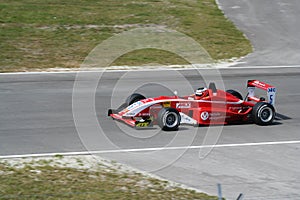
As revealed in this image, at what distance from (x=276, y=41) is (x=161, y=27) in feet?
15.9

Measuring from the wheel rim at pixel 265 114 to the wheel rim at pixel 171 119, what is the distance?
7.26ft

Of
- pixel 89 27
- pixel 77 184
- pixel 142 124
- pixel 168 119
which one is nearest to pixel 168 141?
pixel 168 119

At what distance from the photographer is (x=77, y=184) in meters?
12.0

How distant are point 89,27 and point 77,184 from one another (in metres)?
17.4

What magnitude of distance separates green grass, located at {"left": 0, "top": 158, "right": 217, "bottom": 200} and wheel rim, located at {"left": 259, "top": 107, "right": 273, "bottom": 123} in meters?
4.87

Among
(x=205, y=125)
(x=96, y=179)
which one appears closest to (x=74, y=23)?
(x=205, y=125)

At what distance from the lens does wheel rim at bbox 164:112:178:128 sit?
15648mm

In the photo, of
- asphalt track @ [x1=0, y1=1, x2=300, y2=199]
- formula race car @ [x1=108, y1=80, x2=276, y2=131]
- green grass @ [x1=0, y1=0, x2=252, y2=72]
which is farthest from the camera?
green grass @ [x1=0, y1=0, x2=252, y2=72]

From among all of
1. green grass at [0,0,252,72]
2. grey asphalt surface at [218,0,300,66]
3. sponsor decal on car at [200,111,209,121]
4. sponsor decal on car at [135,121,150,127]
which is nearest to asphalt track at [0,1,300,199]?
sponsor decal on car at [135,121,150,127]

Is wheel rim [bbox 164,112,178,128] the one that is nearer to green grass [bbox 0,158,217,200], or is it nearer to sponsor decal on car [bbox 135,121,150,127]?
sponsor decal on car [bbox 135,121,150,127]

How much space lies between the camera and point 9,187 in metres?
11.7

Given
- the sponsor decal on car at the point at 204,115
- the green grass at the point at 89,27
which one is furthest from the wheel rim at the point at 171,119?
the green grass at the point at 89,27

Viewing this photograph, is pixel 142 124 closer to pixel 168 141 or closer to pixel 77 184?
pixel 168 141

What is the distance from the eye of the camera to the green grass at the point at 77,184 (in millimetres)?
11375
